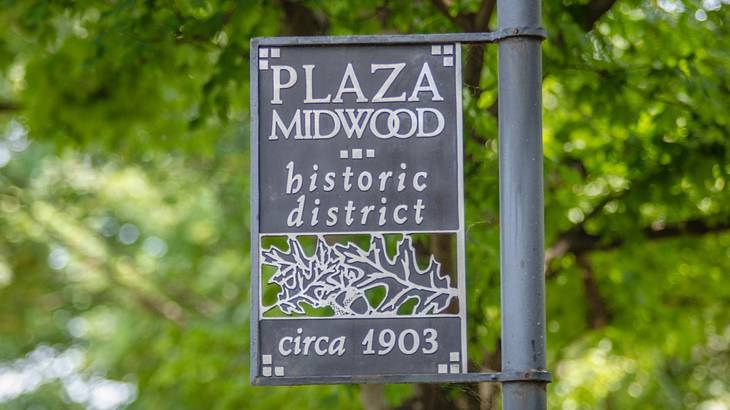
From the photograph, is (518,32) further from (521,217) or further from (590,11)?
(590,11)

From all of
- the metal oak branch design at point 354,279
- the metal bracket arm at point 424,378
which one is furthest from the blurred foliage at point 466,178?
the metal bracket arm at point 424,378

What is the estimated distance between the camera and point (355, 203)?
346 cm

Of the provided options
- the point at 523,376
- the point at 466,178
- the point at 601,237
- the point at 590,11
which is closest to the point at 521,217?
the point at 523,376

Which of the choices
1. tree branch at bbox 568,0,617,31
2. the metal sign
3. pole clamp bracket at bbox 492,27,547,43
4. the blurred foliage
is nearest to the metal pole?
pole clamp bracket at bbox 492,27,547,43

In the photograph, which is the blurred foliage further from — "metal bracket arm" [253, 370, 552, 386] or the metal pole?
"metal bracket arm" [253, 370, 552, 386]

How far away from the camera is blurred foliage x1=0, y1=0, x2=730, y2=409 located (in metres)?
7.25

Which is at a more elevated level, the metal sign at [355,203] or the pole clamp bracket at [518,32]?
the pole clamp bracket at [518,32]

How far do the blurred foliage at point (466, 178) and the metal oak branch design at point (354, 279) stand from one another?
98cm

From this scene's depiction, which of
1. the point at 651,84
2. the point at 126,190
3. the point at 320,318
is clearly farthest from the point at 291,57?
the point at 126,190

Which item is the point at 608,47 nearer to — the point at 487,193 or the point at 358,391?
the point at 487,193

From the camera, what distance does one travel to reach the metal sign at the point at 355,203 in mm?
3398

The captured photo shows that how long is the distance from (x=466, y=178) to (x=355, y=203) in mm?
3580

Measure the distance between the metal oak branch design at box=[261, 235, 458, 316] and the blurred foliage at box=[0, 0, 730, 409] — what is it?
980 millimetres

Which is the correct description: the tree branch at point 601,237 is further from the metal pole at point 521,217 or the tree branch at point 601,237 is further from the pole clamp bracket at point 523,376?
the pole clamp bracket at point 523,376
